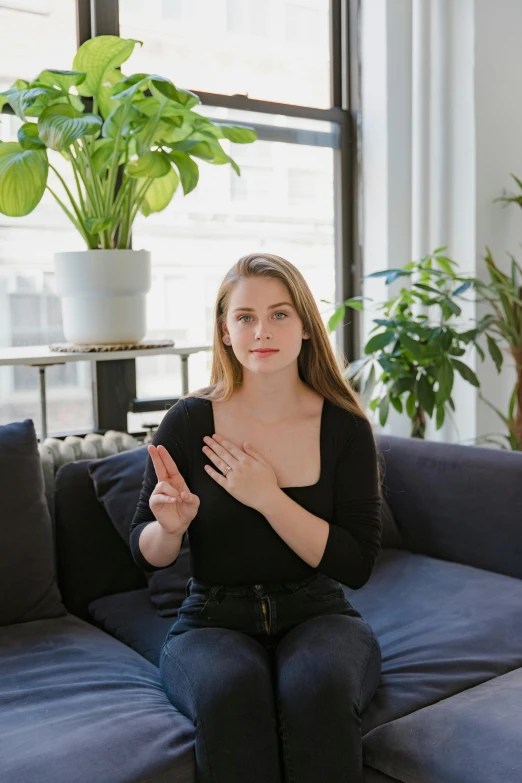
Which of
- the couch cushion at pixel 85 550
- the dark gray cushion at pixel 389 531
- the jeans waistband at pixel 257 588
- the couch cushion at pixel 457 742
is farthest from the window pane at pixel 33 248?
the couch cushion at pixel 457 742

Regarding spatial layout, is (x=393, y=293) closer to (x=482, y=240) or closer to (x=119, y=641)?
(x=482, y=240)

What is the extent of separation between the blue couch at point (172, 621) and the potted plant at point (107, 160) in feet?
1.28

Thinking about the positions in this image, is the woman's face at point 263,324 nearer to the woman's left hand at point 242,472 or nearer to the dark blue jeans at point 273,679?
the woman's left hand at point 242,472

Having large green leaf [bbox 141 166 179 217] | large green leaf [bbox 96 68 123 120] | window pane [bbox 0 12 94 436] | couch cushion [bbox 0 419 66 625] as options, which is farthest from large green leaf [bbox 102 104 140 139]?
couch cushion [bbox 0 419 66 625]

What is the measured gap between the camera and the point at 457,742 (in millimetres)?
1392

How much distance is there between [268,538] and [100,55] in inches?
49.9

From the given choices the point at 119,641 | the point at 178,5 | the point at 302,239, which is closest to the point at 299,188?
the point at 302,239

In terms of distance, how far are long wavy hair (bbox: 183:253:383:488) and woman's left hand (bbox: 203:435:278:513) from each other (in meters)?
0.13

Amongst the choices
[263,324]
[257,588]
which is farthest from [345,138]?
[257,588]

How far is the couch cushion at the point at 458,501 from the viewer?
2135mm

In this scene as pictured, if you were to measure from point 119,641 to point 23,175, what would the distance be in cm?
106

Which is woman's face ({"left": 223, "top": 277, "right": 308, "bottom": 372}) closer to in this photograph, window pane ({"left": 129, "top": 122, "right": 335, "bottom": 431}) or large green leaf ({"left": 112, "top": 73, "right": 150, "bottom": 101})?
large green leaf ({"left": 112, "top": 73, "right": 150, "bottom": 101})

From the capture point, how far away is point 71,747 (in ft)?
4.37

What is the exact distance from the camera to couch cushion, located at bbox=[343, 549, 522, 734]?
161cm
